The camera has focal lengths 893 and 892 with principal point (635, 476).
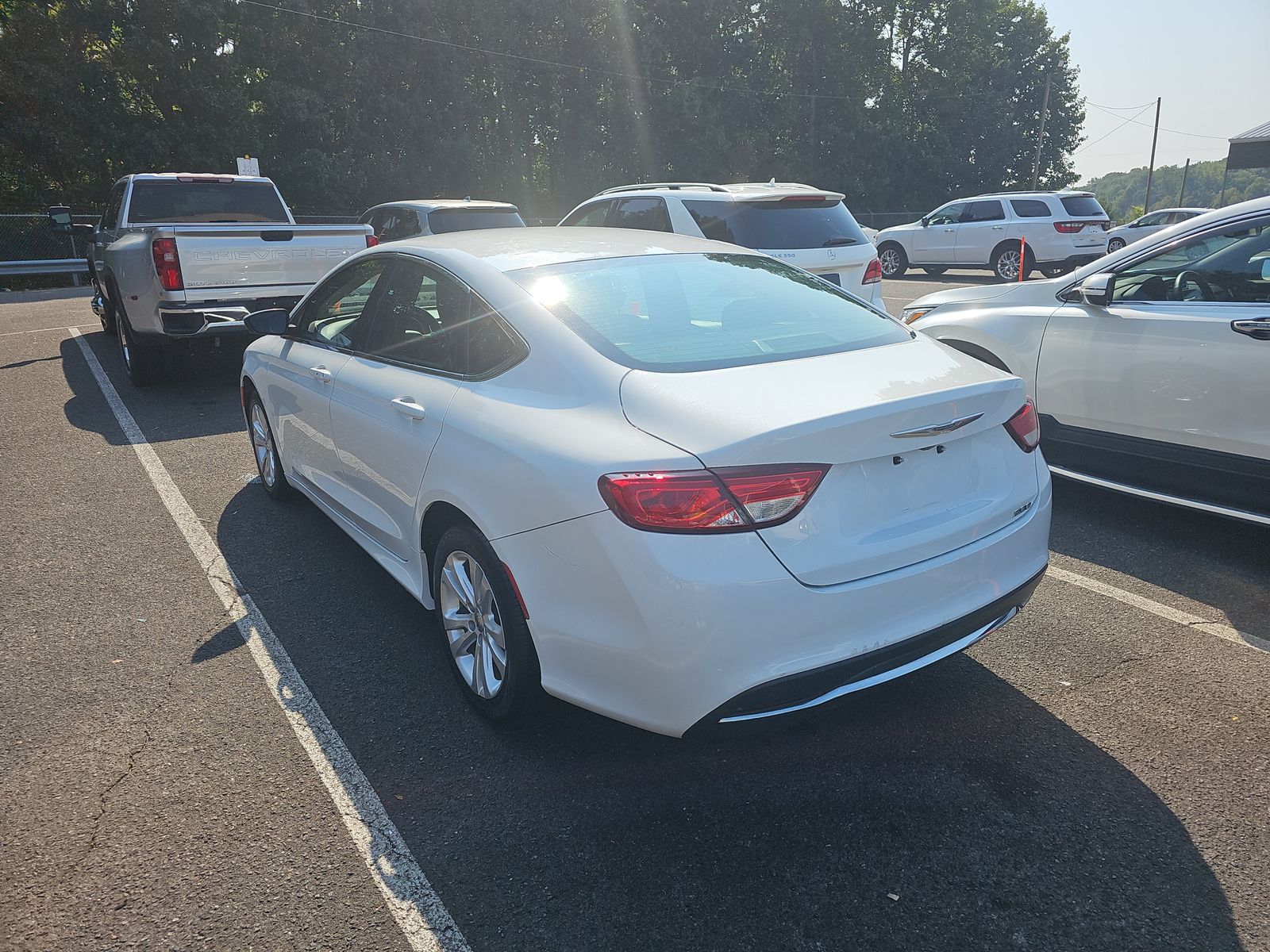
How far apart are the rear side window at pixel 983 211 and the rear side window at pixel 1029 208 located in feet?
0.92

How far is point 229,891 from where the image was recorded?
2.37 m

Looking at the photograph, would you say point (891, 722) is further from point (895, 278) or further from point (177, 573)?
point (895, 278)

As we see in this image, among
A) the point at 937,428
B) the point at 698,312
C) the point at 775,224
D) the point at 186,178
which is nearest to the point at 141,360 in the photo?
the point at 186,178

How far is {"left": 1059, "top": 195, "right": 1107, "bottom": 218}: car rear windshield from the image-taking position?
17.6 meters

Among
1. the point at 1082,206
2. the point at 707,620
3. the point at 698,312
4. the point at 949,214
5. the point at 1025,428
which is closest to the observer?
the point at 707,620

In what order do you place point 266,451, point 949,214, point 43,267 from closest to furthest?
point 266,451 → point 949,214 → point 43,267

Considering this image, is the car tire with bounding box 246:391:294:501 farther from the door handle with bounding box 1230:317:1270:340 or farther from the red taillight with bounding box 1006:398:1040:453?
the door handle with bounding box 1230:317:1270:340

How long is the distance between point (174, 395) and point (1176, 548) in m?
8.34

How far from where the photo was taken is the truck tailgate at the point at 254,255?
307 inches

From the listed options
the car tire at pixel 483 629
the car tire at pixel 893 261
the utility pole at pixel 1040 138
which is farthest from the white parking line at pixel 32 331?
the utility pole at pixel 1040 138

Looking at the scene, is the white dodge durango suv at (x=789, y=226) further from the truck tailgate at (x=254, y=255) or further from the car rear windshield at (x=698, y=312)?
the car rear windshield at (x=698, y=312)

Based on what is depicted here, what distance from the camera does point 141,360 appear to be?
8.62 m

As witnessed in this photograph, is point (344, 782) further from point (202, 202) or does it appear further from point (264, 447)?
point (202, 202)

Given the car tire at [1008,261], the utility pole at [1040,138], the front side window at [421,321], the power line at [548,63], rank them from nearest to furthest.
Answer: the front side window at [421,321]
the car tire at [1008,261]
the power line at [548,63]
the utility pole at [1040,138]
